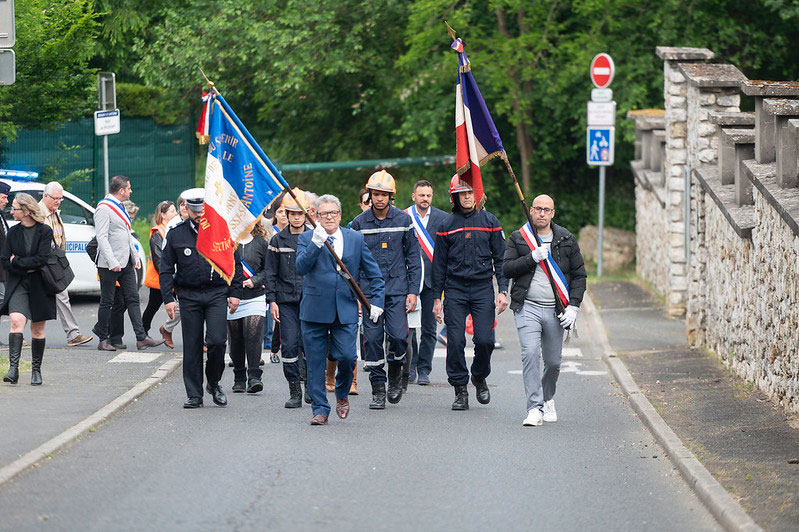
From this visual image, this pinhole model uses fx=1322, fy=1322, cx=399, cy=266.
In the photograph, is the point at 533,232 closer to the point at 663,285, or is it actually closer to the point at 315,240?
the point at 315,240

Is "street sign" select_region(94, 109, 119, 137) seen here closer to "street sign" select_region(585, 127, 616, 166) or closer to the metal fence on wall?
the metal fence on wall

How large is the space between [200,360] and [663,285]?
36.9 feet

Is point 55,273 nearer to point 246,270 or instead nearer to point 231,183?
point 246,270

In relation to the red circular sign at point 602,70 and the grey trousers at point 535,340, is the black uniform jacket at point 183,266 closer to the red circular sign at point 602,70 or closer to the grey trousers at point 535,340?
the grey trousers at point 535,340

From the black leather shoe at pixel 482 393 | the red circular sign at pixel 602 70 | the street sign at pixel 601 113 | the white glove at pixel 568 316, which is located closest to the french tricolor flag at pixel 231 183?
the black leather shoe at pixel 482 393

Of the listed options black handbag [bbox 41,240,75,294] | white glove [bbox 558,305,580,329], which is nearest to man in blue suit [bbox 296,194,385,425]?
white glove [bbox 558,305,580,329]

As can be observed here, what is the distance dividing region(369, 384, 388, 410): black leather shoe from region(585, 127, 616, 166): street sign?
1259 cm

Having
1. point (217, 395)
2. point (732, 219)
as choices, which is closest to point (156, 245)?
point (217, 395)

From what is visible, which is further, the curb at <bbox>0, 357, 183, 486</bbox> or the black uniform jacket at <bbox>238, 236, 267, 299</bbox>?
the black uniform jacket at <bbox>238, 236, 267, 299</bbox>

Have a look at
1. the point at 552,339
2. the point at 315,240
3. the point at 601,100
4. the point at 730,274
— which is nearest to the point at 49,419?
the point at 315,240

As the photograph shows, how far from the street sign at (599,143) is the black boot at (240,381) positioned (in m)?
12.1

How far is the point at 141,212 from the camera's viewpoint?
2903 cm

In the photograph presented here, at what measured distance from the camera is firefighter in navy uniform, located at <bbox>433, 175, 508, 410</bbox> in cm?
1129

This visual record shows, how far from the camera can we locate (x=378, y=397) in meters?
11.5
